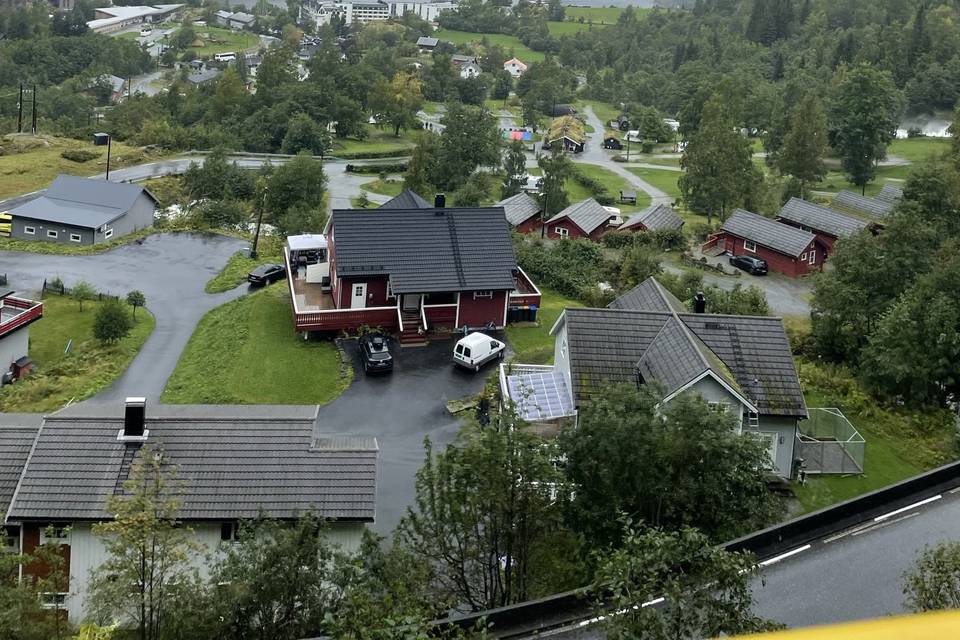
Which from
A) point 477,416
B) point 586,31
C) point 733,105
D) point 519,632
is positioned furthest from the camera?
point 586,31

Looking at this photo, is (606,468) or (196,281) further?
(196,281)

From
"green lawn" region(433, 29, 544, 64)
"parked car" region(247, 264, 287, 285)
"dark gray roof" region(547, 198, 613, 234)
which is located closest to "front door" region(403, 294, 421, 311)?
"parked car" region(247, 264, 287, 285)

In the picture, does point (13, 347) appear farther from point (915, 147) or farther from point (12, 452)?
point (915, 147)

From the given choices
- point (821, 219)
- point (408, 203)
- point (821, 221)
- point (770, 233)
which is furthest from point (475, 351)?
point (821, 219)

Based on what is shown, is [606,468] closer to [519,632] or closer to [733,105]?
[519,632]

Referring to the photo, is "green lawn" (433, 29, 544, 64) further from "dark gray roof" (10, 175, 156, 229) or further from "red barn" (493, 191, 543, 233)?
"dark gray roof" (10, 175, 156, 229)

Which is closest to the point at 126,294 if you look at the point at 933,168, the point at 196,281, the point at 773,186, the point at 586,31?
the point at 196,281
